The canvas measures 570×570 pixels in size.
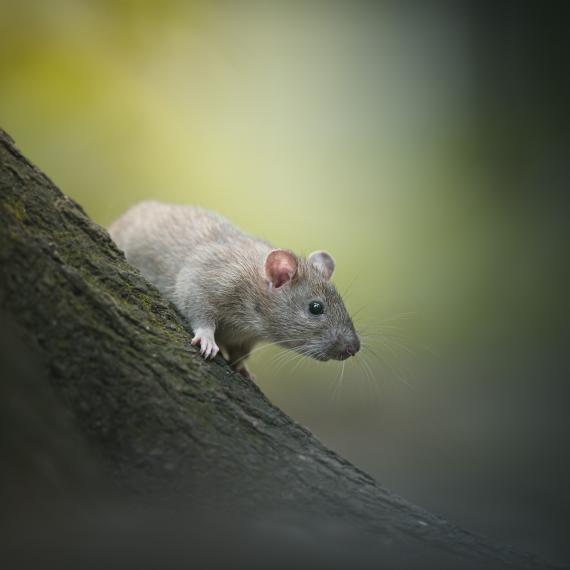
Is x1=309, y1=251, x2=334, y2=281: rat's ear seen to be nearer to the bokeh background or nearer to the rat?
the rat

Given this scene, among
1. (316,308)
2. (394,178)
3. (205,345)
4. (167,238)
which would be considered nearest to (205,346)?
(205,345)

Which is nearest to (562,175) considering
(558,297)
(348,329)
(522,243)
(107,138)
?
(522,243)

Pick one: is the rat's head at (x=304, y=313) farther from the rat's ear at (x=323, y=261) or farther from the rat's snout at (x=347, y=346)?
the rat's ear at (x=323, y=261)

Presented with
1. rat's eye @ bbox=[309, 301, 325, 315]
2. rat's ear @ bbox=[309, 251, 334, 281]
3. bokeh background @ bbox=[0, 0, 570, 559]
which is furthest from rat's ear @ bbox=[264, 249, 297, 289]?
bokeh background @ bbox=[0, 0, 570, 559]

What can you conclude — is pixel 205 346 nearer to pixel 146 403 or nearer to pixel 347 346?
pixel 146 403

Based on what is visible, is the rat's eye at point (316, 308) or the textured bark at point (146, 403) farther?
the rat's eye at point (316, 308)

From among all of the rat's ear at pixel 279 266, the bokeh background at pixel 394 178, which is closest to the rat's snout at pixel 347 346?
the rat's ear at pixel 279 266
